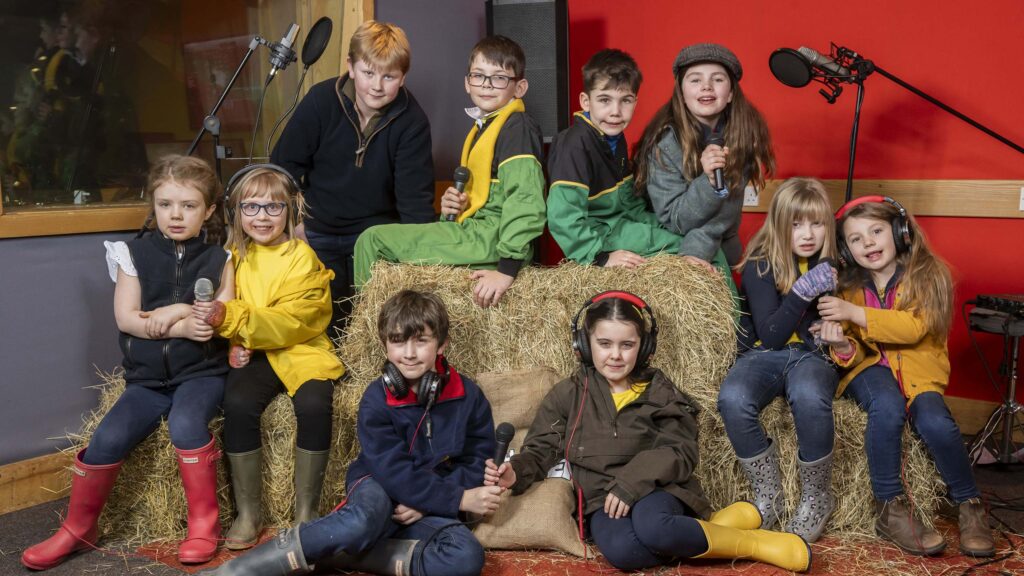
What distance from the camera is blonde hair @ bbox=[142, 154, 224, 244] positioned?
3.02 m

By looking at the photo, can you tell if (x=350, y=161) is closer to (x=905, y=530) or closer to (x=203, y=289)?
(x=203, y=289)

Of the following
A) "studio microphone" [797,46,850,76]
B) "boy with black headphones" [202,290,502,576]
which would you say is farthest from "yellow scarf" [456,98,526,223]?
"studio microphone" [797,46,850,76]

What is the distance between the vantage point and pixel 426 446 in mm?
2701

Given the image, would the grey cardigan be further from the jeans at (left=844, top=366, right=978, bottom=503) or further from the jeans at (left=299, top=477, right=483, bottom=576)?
the jeans at (left=299, top=477, right=483, bottom=576)

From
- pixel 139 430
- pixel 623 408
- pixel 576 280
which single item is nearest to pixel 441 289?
pixel 576 280

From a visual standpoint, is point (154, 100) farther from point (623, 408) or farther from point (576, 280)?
point (623, 408)

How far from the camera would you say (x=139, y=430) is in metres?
2.83

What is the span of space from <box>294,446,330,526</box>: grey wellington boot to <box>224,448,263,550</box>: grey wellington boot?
0.41ft

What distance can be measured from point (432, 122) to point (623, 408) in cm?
242

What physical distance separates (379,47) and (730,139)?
139 centimetres

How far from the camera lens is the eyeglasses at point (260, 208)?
306 centimetres

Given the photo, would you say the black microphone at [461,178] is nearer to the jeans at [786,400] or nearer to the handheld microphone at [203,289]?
the handheld microphone at [203,289]

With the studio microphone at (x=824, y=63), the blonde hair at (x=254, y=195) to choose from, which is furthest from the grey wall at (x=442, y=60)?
the studio microphone at (x=824, y=63)

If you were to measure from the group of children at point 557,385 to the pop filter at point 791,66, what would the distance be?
1.46 feet
